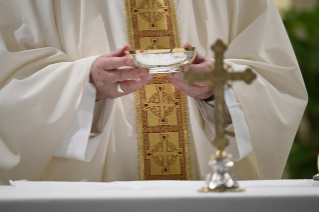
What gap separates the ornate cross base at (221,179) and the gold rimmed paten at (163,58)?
19.7 inches

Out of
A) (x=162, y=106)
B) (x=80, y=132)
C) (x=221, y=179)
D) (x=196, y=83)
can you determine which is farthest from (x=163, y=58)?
(x=162, y=106)

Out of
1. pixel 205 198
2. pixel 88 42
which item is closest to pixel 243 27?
pixel 88 42

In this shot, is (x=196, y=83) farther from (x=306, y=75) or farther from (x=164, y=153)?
(x=306, y=75)

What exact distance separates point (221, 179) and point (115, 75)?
34.7 inches

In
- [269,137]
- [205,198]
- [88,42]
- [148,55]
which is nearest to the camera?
[205,198]

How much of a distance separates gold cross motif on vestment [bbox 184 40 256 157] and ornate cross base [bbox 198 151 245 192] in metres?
0.02

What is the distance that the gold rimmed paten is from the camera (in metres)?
1.54

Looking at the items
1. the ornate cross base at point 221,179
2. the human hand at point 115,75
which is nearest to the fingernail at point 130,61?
the human hand at point 115,75

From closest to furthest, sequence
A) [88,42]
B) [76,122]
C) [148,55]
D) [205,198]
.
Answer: [205,198] < [148,55] < [76,122] < [88,42]

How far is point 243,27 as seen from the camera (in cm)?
248

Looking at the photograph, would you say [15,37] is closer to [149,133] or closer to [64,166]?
[64,166]

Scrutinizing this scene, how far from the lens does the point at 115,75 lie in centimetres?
189

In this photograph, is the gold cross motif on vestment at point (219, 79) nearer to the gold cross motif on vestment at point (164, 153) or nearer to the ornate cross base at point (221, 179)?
the ornate cross base at point (221, 179)

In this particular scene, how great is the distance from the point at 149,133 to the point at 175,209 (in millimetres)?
1258
